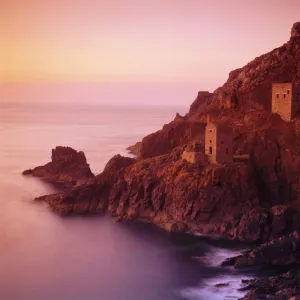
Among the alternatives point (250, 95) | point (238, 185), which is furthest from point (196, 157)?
point (250, 95)

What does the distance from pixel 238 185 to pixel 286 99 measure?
6272 millimetres

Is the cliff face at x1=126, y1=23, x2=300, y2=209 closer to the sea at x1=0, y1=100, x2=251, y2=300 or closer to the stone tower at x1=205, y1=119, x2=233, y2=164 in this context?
the stone tower at x1=205, y1=119, x2=233, y2=164

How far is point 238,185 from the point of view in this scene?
1038 inches

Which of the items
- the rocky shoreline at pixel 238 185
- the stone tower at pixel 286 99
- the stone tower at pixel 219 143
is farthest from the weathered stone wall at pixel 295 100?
the stone tower at pixel 219 143

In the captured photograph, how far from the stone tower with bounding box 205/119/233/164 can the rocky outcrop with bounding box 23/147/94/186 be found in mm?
12175

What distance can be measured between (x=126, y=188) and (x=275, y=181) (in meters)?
7.76

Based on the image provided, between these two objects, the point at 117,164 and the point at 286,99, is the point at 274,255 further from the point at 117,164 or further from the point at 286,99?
the point at 117,164

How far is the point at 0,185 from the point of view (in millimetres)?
36562

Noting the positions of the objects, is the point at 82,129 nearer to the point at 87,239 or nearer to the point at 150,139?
the point at 150,139

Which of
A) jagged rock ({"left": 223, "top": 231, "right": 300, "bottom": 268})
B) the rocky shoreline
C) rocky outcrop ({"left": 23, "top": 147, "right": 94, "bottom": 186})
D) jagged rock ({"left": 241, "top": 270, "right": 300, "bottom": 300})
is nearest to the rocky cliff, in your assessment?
the rocky shoreline

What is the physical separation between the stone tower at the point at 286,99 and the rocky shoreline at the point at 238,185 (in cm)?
40

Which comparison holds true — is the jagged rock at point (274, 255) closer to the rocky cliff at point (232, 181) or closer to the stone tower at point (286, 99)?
the rocky cliff at point (232, 181)

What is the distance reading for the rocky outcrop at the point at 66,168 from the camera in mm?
37344

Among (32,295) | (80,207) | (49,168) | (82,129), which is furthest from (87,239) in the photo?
(82,129)
